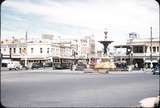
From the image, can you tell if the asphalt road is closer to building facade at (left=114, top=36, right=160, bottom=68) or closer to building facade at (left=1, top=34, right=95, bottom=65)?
building facade at (left=114, top=36, right=160, bottom=68)

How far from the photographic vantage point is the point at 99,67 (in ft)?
214

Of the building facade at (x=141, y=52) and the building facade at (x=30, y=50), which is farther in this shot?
the building facade at (x=30, y=50)

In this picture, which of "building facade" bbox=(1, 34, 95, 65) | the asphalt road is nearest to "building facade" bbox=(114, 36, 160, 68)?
"building facade" bbox=(1, 34, 95, 65)

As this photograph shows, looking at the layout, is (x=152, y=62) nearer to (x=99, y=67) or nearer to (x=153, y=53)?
(x=153, y=53)

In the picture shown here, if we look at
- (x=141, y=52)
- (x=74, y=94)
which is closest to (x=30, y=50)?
(x=141, y=52)

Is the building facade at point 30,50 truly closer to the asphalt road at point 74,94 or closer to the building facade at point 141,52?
the building facade at point 141,52

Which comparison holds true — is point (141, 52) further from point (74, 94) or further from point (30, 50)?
point (74, 94)

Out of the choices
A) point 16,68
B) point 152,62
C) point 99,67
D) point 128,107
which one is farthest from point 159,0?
point 152,62

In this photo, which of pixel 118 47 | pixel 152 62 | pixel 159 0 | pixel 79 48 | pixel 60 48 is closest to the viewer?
pixel 159 0

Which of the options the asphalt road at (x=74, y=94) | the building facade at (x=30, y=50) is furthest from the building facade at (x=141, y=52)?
the asphalt road at (x=74, y=94)

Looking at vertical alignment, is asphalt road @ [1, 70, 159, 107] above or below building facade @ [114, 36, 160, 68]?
below

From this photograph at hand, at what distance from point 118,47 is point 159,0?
293 feet

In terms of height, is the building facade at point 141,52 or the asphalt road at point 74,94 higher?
the building facade at point 141,52

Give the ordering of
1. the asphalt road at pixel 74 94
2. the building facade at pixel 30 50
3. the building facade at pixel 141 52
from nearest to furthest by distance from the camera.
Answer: the asphalt road at pixel 74 94 → the building facade at pixel 141 52 → the building facade at pixel 30 50
